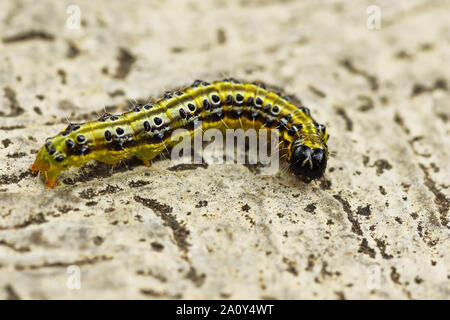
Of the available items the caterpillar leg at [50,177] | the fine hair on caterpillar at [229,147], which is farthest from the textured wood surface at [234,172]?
the fine hair on caterpillar at [229,147]

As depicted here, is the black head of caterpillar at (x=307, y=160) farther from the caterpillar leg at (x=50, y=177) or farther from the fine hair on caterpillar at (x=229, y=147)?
the caterpillar leg at (x=50, y=177)

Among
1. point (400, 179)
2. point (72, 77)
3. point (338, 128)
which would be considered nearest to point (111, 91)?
point (72, 77)

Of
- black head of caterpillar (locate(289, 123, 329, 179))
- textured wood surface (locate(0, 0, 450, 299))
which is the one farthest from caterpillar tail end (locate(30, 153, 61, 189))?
black head of caterpillar (locate(289, 123, 329, 179))

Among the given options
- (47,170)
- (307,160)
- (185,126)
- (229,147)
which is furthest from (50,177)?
(307,160)

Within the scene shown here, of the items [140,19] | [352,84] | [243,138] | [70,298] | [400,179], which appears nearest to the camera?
[70,298]

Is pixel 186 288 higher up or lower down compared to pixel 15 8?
lower down

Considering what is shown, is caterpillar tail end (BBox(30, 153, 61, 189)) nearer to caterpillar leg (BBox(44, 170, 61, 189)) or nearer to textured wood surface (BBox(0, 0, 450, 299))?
caterpillar leg (BBox(44, 170, 61, 189))

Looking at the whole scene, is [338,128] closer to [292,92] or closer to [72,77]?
[292,92]
